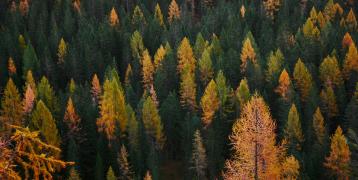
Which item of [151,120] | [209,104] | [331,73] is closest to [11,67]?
[151,120]

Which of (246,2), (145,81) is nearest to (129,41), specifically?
(145,81)

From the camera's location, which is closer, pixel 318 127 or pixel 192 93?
pixel 318 127

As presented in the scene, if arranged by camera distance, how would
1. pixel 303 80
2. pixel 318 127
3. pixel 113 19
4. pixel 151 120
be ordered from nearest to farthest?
1. pixel 318 127
2. pixel 151 120
3. pixel 303 80
4. pixel 113 19

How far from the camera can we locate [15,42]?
391 ft

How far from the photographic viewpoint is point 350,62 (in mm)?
89312

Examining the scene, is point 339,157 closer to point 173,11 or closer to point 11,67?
point 11,67

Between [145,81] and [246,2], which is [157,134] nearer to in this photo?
[145,81]

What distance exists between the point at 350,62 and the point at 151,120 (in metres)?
42.6

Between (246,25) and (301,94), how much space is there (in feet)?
121

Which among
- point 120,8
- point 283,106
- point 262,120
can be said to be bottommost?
point 262,120

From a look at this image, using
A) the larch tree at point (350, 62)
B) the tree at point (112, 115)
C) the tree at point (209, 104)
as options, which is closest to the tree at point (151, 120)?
the tree at point (112, 115)

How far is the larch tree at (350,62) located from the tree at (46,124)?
5491 cm

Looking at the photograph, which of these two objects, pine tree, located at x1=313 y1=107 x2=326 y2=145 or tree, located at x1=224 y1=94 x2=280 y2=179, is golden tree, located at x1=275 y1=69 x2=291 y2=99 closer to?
pine tree, located at x1=313 y1=107 x2=326 y2=145

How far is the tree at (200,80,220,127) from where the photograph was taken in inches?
2872
